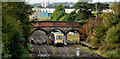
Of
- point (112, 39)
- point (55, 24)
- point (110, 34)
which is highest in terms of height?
point (110, 34)

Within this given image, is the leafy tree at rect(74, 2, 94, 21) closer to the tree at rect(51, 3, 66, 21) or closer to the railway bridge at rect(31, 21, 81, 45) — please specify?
the railway bridge at rect(31, 21, 81, 45)

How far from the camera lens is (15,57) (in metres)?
12.3

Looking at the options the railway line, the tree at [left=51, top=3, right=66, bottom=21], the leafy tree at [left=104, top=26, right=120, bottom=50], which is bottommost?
the railway line

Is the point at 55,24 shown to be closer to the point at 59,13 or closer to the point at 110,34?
the point at 110,34

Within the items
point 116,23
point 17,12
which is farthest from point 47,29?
point 17,12

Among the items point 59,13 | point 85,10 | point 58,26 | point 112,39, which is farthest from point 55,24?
point 59,13

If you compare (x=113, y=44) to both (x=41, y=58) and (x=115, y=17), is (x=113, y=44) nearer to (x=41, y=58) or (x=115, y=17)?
(x=115, y=17)

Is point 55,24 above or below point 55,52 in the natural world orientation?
above

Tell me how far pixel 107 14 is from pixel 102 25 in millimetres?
2556

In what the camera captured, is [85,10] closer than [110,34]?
No

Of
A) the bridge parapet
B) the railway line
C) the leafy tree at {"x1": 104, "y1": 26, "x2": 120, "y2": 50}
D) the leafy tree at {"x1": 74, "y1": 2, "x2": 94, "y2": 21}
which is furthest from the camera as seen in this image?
the leafy tree at {"x1": 74, "y1": 2, "x2": 94, "y2": 21}

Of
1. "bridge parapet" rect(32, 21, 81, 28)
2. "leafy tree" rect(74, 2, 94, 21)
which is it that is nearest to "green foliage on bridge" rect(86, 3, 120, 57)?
"bridge parapet" rect(32, 21, 81, 28)

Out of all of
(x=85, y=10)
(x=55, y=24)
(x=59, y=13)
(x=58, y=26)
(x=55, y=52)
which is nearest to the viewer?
(x=55, y=52)

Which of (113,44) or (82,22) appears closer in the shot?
(113,44)
